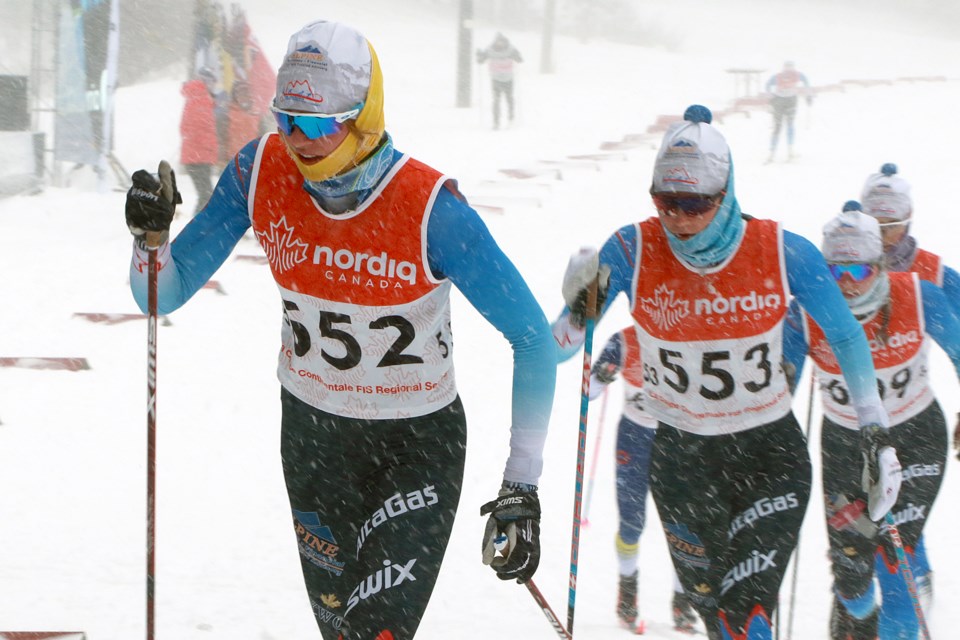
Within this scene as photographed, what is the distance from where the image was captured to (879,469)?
13.6 ft

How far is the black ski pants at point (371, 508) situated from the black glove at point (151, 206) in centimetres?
58

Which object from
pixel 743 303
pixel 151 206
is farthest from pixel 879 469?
pixel 151 206

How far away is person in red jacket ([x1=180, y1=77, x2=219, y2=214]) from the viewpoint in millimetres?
12586

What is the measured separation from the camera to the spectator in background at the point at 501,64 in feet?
73.8

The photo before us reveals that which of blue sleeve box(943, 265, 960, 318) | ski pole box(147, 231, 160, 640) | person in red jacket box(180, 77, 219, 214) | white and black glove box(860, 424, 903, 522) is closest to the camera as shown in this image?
ski pole box(147, 231, 160, 640)

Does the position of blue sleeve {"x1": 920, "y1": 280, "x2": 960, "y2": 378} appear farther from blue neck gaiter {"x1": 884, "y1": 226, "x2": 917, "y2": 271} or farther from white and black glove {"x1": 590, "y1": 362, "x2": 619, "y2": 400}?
white and black glove {"x1": 590, "y1": 362, "x2": 619, "y2": 400}

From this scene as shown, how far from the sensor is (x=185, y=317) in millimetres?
10430

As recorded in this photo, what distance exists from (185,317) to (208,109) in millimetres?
3258

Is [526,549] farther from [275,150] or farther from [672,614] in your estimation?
[672,614]

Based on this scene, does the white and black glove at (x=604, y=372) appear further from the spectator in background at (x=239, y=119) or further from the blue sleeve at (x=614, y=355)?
the spectator in background at (x=239, y=119)

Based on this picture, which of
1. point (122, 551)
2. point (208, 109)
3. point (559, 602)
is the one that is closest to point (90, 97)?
point (208, 109)

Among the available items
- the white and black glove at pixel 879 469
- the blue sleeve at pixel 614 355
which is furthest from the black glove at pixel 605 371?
the white and black glove at pixel 879 469

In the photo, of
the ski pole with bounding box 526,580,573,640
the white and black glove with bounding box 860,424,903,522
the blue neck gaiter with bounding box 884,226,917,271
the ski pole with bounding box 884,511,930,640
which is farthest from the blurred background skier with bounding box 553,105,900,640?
the blue neck gaiter with bounding box 884,226,917,271

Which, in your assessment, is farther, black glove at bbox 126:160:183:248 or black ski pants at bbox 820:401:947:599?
black ski pants at bbox 820:401:947:599
